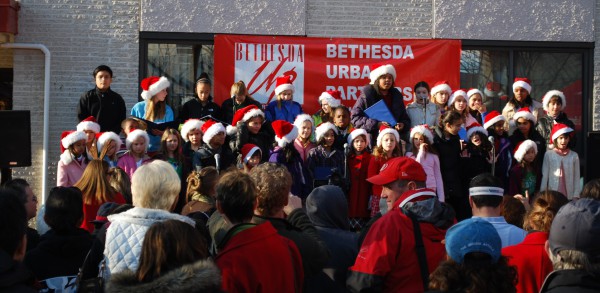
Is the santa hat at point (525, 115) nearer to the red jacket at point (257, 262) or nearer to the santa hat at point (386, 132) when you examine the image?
the santa hat at point (386, 132)

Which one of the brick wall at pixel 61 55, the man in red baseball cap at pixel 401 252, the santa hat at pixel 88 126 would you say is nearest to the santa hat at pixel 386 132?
the santa hat at pixel 88 126

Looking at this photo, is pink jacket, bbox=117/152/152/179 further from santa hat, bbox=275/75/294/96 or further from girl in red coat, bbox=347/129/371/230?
girl in red coat, bbox=347/129/371/230

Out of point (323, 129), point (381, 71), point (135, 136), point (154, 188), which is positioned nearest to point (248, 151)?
point (323, 129)

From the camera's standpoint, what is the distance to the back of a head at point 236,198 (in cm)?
494

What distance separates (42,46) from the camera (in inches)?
496

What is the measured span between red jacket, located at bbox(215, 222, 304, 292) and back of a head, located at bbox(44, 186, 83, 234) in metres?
1.18

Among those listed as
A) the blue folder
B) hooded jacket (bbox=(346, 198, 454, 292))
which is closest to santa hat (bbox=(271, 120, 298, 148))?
the blue folder

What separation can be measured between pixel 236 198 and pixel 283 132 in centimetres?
600

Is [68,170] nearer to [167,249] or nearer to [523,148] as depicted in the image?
[523,148]

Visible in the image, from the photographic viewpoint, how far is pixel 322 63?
43.3 feet

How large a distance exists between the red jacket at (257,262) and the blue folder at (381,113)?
672cm

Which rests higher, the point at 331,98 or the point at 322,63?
the point at 322,63

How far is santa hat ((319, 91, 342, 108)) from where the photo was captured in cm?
1199

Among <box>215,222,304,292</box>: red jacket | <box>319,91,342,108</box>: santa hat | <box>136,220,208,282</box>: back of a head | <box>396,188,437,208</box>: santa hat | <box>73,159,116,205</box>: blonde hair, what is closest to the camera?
<box>136,220,208,282</box>: back of a head
